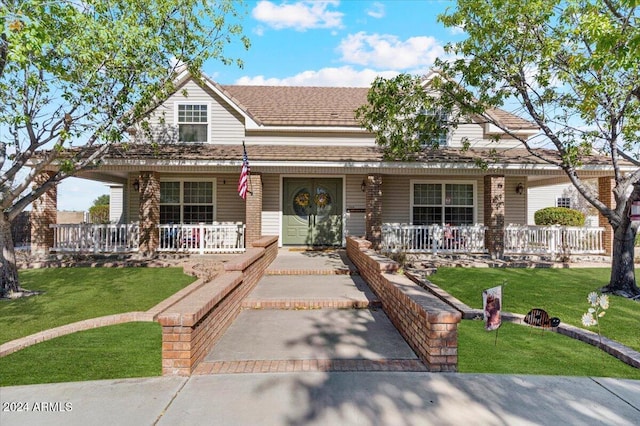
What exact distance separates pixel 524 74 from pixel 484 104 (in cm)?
143

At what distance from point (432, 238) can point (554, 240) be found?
14.2 feet

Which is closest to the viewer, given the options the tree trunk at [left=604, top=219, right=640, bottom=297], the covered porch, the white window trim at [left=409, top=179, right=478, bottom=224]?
the tree trunk at [left=604, top=219, right=640, bottom=297]

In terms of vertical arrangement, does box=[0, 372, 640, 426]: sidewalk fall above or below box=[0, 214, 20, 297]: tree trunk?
below

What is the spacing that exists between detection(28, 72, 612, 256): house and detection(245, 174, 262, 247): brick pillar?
0.11 feet

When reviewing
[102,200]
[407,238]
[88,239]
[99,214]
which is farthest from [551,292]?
[102,200]

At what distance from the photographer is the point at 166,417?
315 centimetres

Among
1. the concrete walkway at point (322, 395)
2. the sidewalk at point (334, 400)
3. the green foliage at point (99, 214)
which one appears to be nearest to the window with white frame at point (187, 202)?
the concrete walkway at point (322, 395)

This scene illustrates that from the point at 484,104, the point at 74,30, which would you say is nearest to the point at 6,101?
the point at 74,30

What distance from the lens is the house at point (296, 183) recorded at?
1184 cm

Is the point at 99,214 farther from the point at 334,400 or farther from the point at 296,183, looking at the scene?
the point at 334,400

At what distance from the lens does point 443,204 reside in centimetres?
1405

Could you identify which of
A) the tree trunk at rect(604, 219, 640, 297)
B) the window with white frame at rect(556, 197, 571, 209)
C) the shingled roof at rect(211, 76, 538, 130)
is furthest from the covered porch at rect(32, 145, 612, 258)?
the window with white frame at rect(556, 197, 571, 209)

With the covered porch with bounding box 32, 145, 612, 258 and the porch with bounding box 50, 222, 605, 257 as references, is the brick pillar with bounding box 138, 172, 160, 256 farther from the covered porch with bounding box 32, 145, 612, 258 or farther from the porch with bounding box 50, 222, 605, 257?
the porch with bounding box 50, 222, 605, 257

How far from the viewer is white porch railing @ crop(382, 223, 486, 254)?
12477mm
